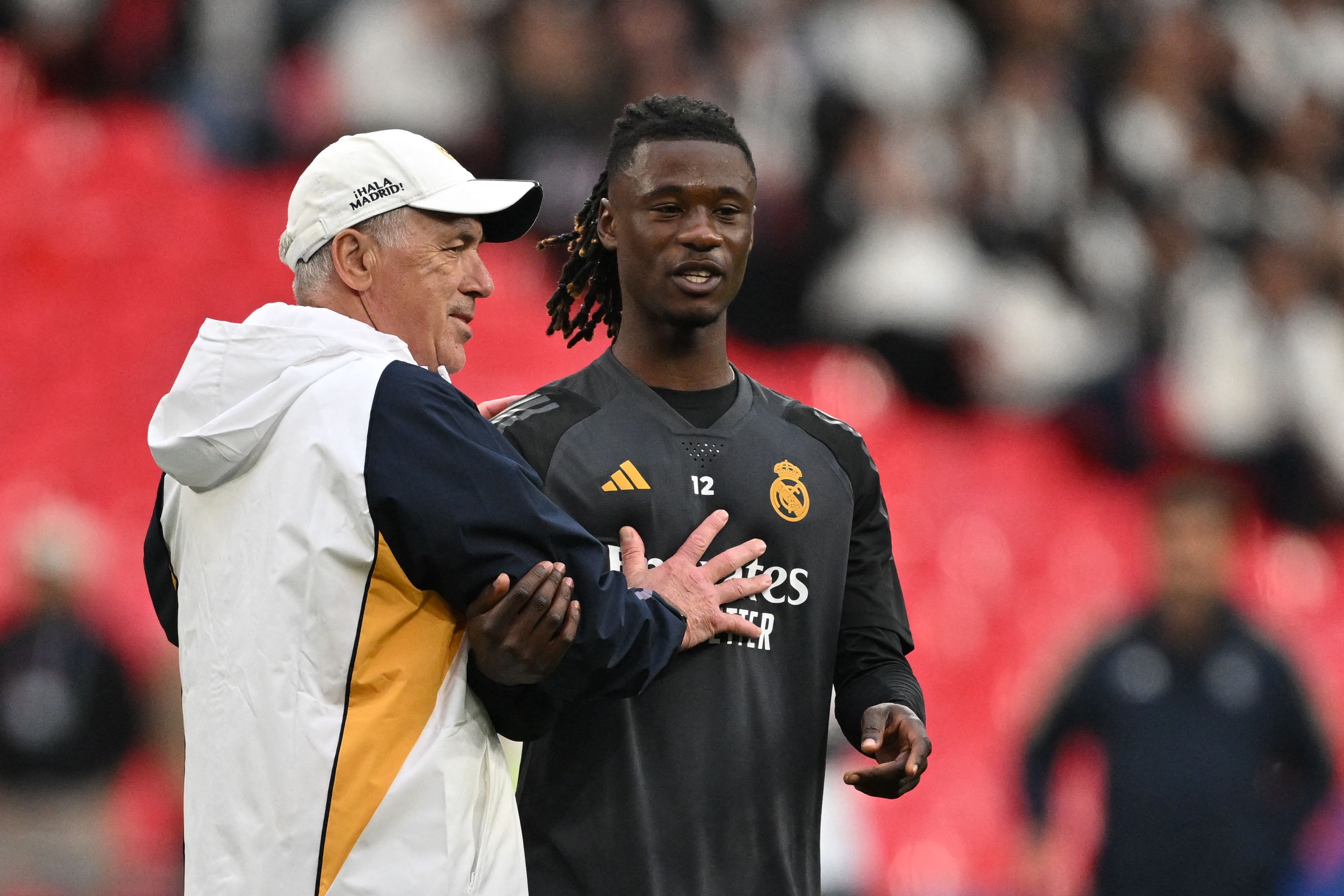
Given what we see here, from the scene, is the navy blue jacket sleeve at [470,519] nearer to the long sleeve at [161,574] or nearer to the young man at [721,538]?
the young man at [721,538]

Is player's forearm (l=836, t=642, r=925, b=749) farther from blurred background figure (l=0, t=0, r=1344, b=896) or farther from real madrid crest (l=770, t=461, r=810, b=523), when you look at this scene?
blurred background figure (l=0, t=0, r=1344, b=896)

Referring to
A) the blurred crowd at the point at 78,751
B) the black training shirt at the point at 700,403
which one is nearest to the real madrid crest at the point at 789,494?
the black training shirt at the point at 700,403

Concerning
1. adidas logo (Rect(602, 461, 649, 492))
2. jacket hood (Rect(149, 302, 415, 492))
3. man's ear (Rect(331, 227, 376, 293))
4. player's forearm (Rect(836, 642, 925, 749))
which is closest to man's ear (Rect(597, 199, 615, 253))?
adidas logo (Rect(602, 461, 649, 492))

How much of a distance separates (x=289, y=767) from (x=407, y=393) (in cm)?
50

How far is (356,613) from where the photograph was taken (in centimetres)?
204

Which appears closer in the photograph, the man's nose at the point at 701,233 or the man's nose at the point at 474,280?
the man's nose at the point at 474,280

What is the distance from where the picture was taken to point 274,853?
2010 millimetres

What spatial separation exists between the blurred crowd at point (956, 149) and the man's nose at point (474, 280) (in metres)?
4.07

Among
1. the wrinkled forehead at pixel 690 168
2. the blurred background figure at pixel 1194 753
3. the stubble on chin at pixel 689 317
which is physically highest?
the wrinkled forehead at pixel 690 168

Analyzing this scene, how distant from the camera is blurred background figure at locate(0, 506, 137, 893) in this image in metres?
5.16

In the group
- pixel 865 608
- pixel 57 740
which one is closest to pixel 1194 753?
pixel 865 608

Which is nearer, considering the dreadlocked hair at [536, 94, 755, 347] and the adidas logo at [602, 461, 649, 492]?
the adidas logo at [602, 461, 649, 492]

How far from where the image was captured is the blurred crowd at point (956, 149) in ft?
20.8

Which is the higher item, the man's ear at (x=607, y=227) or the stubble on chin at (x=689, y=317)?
the man's ear at (x=607, y=227)
